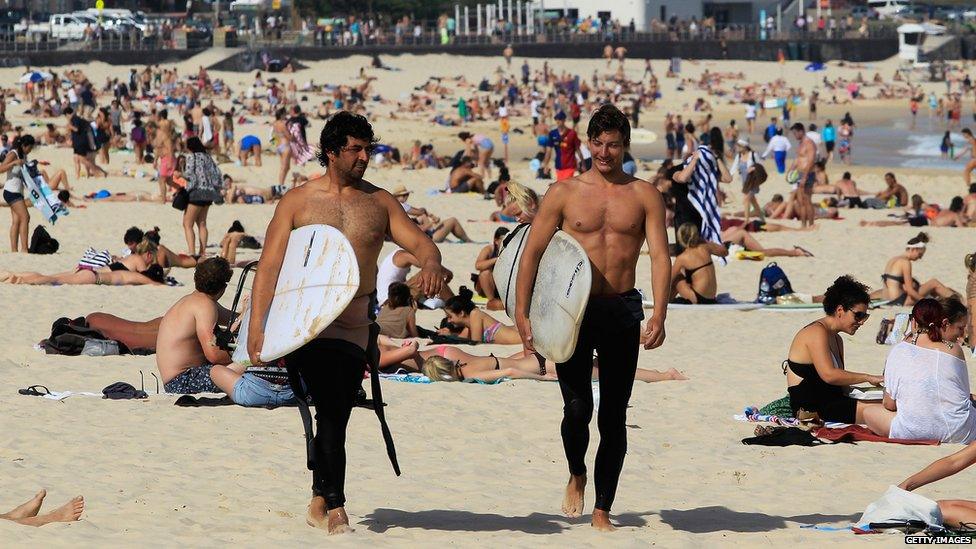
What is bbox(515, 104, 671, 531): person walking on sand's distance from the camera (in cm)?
484

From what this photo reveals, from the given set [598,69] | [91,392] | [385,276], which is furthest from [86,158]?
[598,69]

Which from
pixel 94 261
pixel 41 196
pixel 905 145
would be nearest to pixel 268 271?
pixel 94 261

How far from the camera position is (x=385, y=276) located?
34.5 ft

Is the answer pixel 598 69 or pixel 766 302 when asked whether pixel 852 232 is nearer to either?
pixel 766 302

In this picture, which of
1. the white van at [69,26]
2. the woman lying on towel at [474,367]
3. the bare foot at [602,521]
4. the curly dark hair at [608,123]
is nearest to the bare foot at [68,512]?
the bare foot at [602,521]

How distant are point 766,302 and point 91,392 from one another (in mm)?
5779

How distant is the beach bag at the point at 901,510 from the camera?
4.82m

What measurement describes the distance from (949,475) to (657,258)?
127 cm

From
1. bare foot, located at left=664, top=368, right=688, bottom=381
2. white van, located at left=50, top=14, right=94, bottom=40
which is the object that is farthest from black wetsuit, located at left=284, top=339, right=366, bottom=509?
white van, located at left=50, top=14, right=94, bottom=40

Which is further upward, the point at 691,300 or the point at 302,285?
the point at 302,285

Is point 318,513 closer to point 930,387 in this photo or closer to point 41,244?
point 930,387

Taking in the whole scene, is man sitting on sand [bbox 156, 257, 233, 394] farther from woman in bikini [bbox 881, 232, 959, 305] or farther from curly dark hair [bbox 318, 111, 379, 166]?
woman in bikini [bbox 881, 232, 959, 305]

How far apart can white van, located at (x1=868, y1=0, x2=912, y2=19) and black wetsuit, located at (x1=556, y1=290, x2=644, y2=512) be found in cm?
8208

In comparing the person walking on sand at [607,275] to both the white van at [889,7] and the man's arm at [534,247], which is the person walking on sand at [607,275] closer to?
the man's arm at [534,247]
